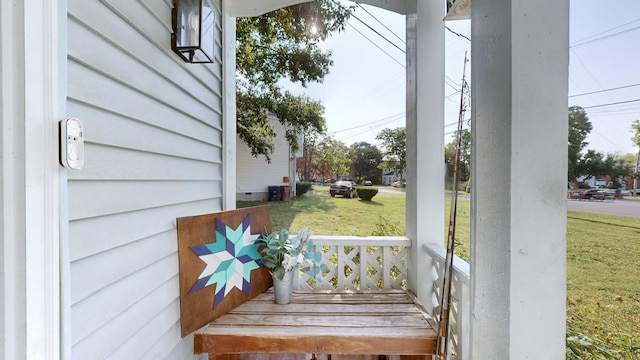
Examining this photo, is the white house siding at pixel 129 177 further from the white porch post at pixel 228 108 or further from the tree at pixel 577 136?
the tree at pixel 577 136

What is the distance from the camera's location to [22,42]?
544 millimetres

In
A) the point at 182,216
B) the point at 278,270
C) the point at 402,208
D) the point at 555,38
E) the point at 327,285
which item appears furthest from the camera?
the point at 402,208

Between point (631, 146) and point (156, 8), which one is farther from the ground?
point (156, 8)

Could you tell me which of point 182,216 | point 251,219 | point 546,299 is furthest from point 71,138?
point 546,299

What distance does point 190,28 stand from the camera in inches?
49.0

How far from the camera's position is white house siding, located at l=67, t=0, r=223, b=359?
748 millimetres

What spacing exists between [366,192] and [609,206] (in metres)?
1.85

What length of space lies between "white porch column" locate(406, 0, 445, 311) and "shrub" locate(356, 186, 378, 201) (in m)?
0.78

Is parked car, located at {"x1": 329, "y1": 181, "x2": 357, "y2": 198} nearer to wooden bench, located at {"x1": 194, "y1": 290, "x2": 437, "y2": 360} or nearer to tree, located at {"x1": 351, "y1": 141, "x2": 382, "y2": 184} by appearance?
tree, located at {"x1": 351, "y1": 141, "x2": 382, "y2": 184}

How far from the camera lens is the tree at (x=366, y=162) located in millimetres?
2504

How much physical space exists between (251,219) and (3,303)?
119 centimetres

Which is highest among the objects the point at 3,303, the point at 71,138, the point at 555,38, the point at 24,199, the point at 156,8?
the point at 156,8

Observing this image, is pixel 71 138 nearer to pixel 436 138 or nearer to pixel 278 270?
pixel 278 270

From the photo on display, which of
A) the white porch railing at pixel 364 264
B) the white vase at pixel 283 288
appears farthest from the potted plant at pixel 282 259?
the white porch railing at pixel 364 264
